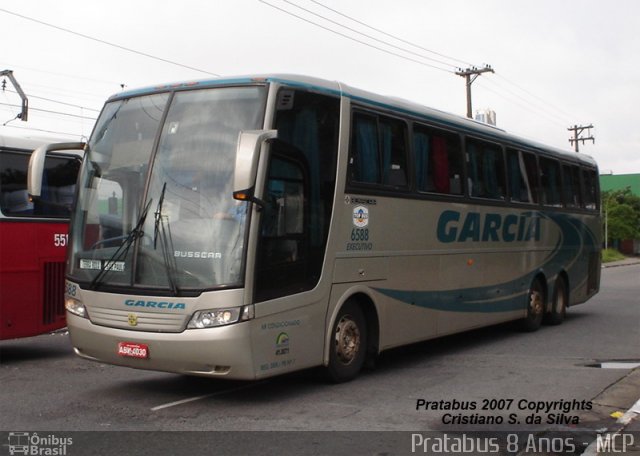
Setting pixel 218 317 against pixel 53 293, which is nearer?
pixel 218 317

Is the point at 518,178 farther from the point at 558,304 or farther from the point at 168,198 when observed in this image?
the point at 168,198

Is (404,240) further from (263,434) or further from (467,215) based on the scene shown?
(263,434)

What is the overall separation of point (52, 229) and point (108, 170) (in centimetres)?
322

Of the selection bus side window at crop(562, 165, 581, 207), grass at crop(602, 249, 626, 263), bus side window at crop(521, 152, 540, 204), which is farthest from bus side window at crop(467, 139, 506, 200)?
grass at crop(602, 249, 626, 263)

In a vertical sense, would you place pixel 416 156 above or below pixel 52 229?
above

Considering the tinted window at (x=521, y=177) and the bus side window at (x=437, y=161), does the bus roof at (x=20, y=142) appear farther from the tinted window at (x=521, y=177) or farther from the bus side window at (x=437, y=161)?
the tinted window at (x=521, y=177)

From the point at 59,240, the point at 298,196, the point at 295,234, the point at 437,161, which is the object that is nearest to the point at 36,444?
the point at 295,234

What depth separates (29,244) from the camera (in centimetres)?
1062

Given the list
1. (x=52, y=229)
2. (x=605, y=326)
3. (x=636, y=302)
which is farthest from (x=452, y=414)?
(x=636, y=302)

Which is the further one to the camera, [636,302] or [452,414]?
[636,302]

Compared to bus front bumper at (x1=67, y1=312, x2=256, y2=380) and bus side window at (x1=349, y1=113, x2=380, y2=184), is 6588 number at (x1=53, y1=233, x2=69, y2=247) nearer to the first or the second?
bus front bumper at (x1=67, y1=312, x2=256, y2=380)

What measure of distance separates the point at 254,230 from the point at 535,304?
337 inches

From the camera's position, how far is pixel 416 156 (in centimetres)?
1023

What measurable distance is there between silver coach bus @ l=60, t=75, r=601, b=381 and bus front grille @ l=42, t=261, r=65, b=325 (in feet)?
9.39
